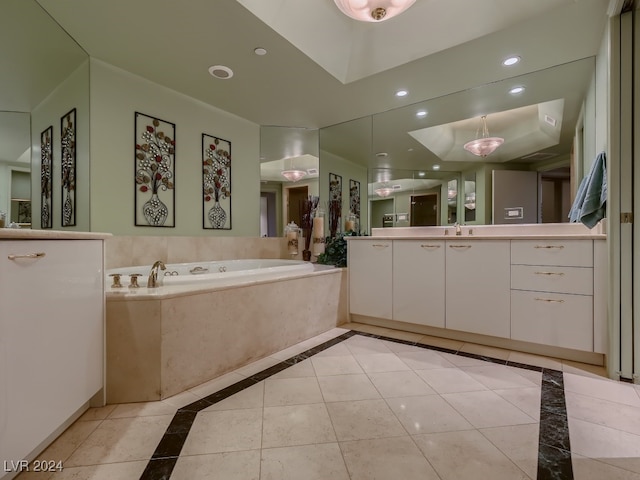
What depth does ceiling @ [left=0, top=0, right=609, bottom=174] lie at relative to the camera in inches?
68.3

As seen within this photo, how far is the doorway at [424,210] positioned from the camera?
9.48 feet

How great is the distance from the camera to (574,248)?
189 centimetres

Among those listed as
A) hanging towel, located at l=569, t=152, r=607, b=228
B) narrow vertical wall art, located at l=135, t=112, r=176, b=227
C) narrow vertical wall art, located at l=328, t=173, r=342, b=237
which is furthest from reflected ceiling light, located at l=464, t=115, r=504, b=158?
narrow vertical wall art, located at l=135, t=112, r=176, b=227

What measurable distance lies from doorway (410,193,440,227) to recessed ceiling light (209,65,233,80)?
200 cm

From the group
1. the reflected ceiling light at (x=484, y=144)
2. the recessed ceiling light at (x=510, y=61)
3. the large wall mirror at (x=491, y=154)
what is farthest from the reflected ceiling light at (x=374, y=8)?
the reflected ceiling light at (x=484, y=144)

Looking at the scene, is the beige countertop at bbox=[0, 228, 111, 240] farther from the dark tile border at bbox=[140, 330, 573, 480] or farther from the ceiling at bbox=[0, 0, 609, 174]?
the ceiling at bbox=[0, 0, 609, 174]

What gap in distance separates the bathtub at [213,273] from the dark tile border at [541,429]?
1.96 feet

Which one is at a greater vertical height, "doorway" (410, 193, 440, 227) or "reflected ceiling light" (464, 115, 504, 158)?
"reflected ceiling light" (464, 115, 504, 158)

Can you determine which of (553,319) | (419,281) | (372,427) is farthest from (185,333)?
(553,319)

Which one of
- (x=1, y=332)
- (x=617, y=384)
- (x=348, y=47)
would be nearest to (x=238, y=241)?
(x=348, y=47)

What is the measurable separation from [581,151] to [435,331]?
1784 millimetres

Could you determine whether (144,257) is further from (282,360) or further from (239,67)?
(239,67)

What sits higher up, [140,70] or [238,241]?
[140,70]

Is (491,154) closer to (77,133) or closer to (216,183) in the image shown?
(216,183)
